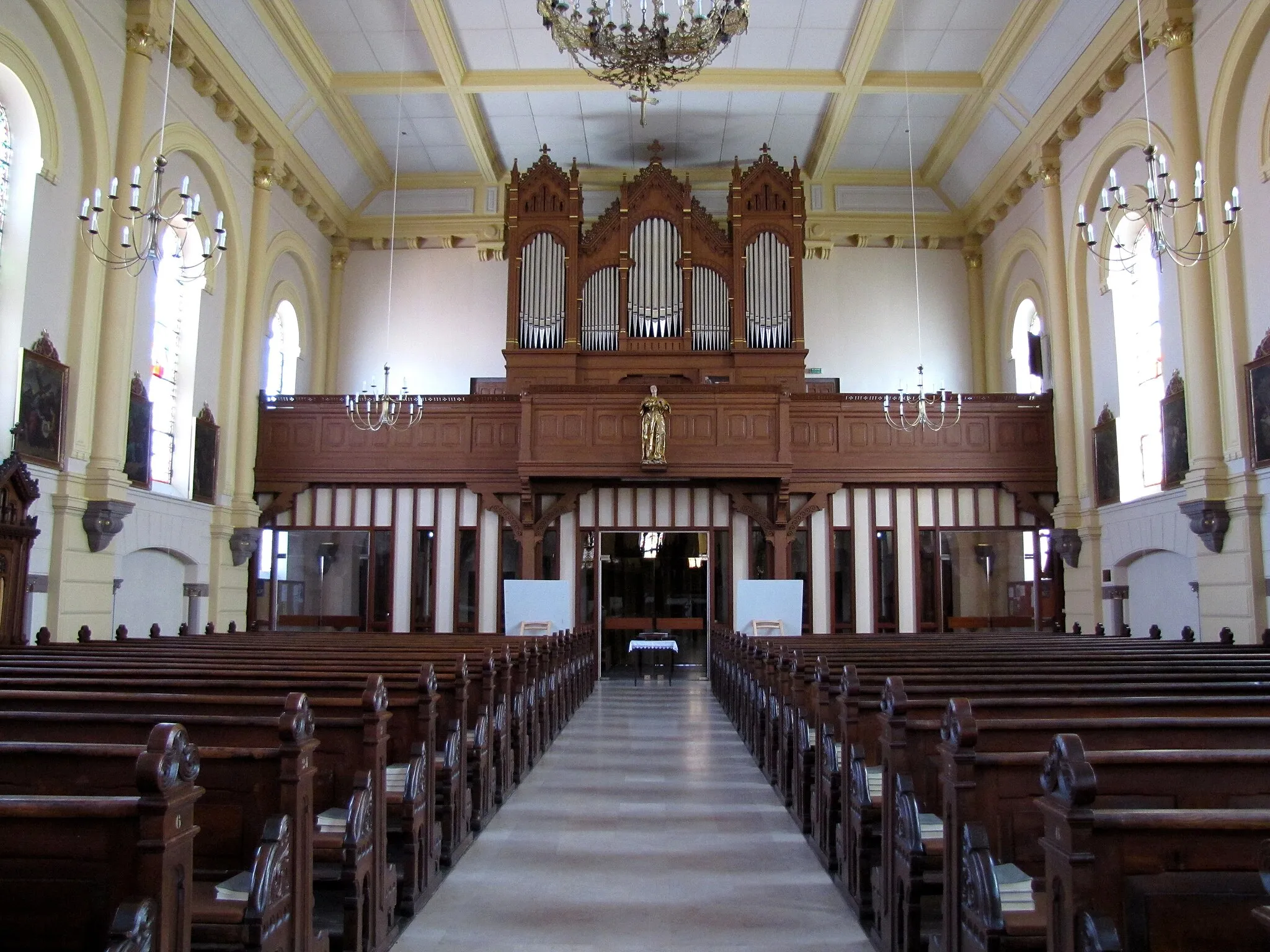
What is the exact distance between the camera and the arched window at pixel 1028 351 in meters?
16.3

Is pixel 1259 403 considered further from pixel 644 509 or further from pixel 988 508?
pixel 644 509

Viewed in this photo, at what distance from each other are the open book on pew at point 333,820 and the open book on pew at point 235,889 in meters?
0.77

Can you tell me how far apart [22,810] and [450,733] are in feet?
10.8

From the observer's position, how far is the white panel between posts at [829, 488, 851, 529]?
53.4 feet

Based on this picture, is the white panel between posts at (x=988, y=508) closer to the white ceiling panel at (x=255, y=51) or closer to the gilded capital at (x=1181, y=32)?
the gilded capital at (x=1181, y=32)

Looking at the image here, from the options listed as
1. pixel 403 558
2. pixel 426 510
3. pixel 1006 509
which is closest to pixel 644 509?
pixel 426 510

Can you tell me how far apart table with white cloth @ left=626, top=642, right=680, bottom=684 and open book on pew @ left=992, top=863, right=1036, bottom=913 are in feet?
37.5

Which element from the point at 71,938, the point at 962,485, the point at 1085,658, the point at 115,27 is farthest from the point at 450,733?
the point at 962,485

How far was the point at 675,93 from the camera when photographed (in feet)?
53.8

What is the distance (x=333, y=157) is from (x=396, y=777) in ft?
48.8

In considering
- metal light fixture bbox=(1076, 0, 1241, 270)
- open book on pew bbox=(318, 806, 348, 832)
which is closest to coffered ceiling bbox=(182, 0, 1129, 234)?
metal light fixture bbox=(1076, 0, 1241, 270)

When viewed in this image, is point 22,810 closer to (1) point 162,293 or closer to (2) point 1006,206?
(1) point 162,293

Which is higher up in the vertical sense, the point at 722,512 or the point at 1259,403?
the point at 1259,403

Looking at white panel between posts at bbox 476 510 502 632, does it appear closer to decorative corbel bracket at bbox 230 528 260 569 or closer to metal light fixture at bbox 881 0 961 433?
decorative corbel bracket at bbox 230 528 260 569
